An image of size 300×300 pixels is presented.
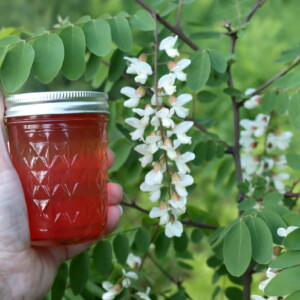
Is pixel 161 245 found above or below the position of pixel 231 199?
above

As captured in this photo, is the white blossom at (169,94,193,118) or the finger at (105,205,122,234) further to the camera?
the finger at (105,205,122,234)

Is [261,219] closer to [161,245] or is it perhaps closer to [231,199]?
[161,245]

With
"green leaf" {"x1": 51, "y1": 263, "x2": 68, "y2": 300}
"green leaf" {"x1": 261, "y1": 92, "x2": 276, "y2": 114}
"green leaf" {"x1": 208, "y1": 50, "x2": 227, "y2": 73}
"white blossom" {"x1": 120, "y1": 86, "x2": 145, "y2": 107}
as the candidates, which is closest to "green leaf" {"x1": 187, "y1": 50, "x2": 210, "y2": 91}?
"green leaf" {"x1": 208, "y1": 50, "x2": 227, "y2": 73}

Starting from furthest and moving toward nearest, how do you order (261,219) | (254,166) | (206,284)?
(206,284) < (254,166) < (261,219)

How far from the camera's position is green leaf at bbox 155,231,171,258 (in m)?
1.49

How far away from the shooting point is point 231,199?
3389 mm

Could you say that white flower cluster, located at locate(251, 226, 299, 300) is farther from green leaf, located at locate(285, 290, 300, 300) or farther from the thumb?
the thumb

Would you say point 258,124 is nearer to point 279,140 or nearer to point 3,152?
point 279,140

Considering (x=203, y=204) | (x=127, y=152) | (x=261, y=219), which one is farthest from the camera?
(x=203, y=204)

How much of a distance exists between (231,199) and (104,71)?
76.1 inches

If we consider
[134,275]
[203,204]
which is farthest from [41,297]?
[203,204]

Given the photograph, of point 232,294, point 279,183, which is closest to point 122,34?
point 279,183

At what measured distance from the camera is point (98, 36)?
119 centimetres

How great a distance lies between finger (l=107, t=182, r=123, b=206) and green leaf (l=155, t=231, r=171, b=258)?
0.64ft
